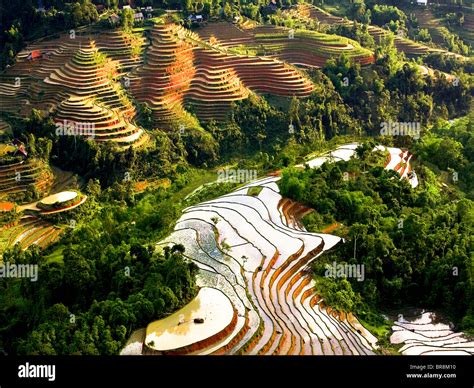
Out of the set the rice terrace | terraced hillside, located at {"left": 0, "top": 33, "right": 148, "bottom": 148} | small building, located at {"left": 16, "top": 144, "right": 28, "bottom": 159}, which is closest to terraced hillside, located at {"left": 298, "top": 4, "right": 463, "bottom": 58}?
the rice terrace

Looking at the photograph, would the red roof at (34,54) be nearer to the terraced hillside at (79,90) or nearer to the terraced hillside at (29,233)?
the terraced hillside at (79,90)

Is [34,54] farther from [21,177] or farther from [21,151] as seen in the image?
[21,177]

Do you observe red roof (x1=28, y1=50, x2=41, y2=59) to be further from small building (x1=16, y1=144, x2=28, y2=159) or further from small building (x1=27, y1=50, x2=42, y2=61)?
small building (x1=16, y1=144, x2=28, y2=159)

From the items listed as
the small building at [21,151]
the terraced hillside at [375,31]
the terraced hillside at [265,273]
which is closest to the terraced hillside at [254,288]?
the terraced hillside at [265,273]

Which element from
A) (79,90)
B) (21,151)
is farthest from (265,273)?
(79,90)

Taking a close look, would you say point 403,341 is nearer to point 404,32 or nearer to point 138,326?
point 138,326

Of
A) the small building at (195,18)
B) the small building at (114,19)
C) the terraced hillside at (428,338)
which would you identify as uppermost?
the small building at (114,19)

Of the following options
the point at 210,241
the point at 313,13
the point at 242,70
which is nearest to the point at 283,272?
the point at 210,241
